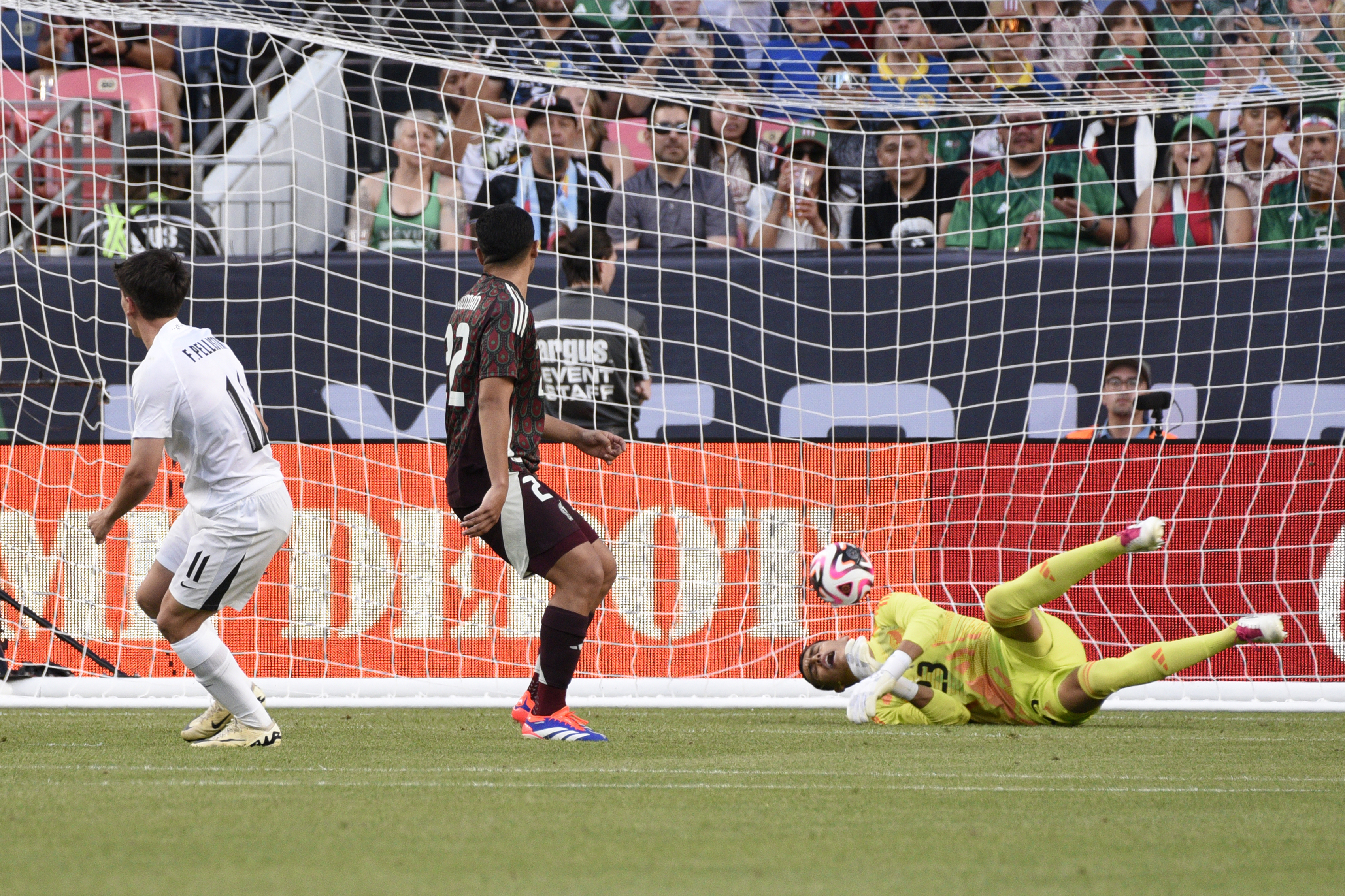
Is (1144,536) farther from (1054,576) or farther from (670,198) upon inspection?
(670,198)

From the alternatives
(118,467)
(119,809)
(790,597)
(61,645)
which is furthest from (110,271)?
(119,809)

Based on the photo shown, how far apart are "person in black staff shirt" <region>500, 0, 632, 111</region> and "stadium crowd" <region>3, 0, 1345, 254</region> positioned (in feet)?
0.05

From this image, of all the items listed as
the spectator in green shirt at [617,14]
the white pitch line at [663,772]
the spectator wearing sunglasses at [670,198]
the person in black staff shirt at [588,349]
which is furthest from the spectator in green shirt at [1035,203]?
the white pitch line at [663,772]

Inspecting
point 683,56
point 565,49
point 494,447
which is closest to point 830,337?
point 683,56

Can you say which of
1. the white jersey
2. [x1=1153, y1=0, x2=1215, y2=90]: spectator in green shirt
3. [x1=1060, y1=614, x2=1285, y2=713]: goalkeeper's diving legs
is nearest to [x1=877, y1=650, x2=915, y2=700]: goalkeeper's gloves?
[x1=1060, y1=614, x2=1285, y2=713]: goalkeeper's diving legs

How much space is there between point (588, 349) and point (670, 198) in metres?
1.17

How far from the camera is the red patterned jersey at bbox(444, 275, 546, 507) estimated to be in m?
5.39

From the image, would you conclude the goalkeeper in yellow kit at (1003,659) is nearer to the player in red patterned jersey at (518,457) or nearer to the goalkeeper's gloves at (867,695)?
the goalkeeper's gloves at (867,695)

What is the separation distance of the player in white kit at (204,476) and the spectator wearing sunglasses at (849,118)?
379cm

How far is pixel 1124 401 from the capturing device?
9.09 meters

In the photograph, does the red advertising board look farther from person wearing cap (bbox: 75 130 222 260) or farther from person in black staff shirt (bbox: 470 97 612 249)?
person in black staff shirt (bbox: 470 97 612 249)

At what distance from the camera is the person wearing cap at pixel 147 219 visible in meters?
9.23

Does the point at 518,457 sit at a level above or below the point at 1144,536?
above

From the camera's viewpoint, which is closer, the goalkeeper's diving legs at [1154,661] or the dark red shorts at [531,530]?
the dark red shorts at [531,530]
